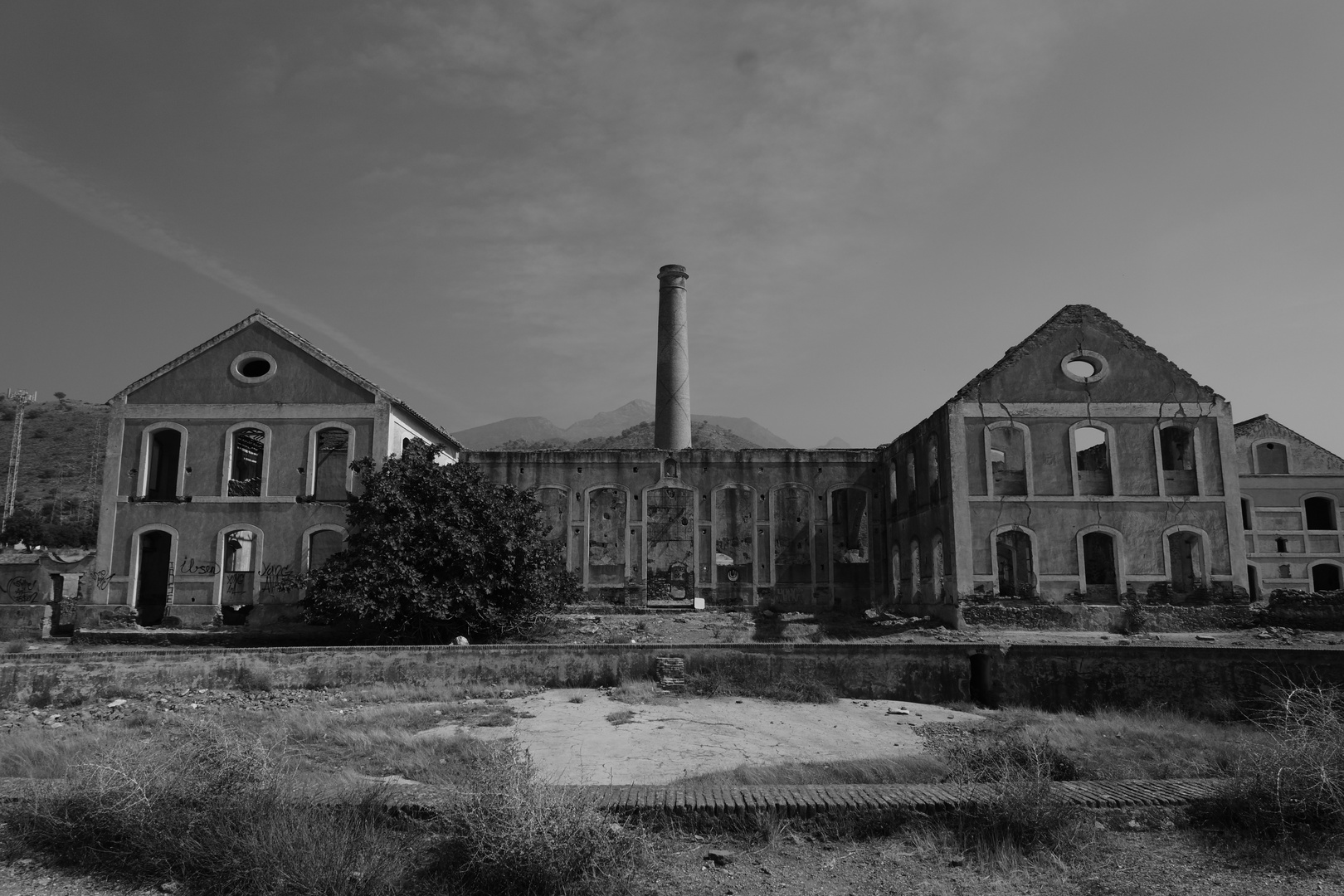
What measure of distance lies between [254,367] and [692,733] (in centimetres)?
1921

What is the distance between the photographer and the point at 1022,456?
2416cm

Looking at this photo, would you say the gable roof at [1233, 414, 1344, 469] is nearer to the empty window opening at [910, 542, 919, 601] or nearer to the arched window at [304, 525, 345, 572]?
the empty window opening at [910, 542, 919, 601]

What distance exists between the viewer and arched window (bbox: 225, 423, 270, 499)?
2519 centimetres

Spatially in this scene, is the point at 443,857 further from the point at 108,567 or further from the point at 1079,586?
the point at 108,567

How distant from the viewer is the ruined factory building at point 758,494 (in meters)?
23.4

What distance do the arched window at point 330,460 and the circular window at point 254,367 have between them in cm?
219

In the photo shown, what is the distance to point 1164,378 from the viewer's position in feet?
79.6

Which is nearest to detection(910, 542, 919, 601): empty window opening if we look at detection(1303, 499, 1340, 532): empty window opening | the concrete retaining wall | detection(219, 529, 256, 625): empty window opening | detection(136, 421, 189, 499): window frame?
the concrete retaining wall

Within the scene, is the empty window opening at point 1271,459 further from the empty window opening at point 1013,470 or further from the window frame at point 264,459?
the window frame at point 264,459

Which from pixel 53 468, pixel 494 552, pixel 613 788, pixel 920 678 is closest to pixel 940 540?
pixel 920 678

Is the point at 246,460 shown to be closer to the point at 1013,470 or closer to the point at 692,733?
the point at 692,733

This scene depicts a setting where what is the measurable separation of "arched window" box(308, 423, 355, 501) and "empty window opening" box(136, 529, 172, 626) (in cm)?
415

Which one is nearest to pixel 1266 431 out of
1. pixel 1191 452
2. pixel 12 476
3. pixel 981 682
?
pixel 1191 452

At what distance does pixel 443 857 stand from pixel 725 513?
79.1 ft
